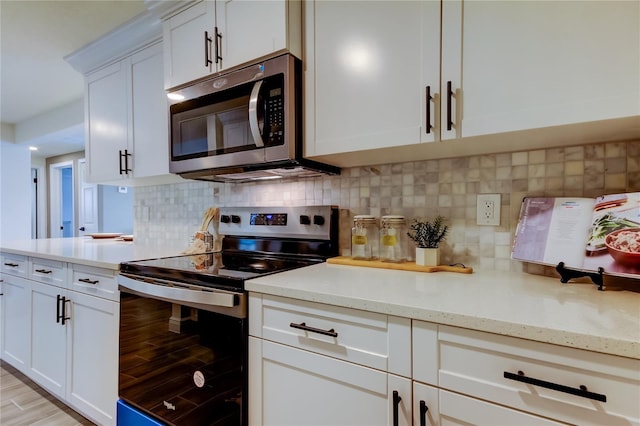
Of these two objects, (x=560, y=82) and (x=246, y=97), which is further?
(x=246, y=97)

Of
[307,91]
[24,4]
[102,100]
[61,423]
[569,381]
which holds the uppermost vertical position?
[24,4]

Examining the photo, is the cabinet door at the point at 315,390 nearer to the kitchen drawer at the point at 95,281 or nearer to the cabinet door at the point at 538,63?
the cabinet door at the point at 538,63

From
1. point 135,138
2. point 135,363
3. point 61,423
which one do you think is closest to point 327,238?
point 135,363

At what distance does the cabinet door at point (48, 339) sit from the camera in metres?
1.86

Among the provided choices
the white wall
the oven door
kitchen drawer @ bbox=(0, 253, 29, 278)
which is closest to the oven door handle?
the oven door

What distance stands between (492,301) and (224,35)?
1.54 metres

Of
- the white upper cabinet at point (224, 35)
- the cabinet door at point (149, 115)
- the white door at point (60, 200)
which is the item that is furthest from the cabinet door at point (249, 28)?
the white door at point (60, 200)

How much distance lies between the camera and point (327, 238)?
159cm

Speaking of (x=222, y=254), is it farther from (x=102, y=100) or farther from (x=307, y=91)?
(x=102, y=100)

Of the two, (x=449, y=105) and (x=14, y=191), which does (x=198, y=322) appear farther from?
(x=14, y=191)

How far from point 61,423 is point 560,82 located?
2756mm

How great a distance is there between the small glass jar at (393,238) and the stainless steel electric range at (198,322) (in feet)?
0.82

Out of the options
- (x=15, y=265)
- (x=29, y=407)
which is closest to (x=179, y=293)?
(x=29, y=407)

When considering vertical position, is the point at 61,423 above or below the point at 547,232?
below
